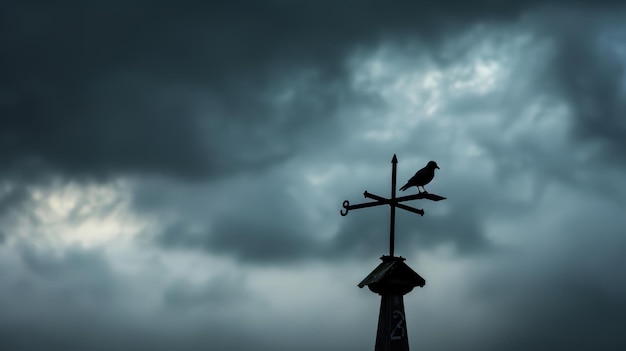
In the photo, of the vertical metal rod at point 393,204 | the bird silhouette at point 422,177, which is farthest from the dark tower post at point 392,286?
the bird silhouette at point 422,177

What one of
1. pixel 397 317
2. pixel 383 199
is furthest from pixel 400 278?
pixel 383 199

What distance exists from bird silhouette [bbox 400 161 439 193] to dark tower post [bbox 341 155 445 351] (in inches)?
29.6

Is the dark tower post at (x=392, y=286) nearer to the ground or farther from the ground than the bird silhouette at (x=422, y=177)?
nearer to the ground

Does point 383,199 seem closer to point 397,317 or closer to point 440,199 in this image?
point 440,199

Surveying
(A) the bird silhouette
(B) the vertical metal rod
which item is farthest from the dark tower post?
(A) the bird silhouette

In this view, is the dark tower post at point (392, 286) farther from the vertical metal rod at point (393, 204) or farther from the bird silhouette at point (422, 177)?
the bird silhouette at point (422, 177)

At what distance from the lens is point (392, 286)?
9.71 meters

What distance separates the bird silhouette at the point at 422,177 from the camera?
35.1 ft

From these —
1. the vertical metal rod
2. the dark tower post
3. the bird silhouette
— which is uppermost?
the bird silhouette

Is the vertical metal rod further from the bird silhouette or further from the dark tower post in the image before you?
the bird silhouette

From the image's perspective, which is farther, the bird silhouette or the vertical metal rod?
the bird silhouette

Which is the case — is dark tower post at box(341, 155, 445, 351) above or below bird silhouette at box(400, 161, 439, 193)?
below

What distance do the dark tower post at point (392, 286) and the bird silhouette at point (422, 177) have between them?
0.75 m

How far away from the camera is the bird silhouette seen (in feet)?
35.1
